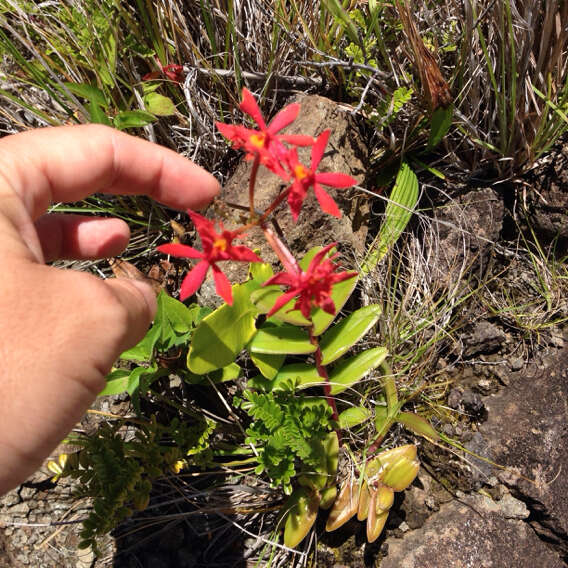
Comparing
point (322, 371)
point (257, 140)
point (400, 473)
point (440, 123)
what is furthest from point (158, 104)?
point (400, 473)

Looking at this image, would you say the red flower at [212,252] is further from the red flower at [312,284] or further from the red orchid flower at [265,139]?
the red orchid flower at [265,139]

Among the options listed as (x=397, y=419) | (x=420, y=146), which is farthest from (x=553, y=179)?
(x=397, y=419)

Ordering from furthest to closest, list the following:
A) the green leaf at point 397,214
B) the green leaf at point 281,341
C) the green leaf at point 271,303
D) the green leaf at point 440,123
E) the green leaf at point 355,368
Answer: the green leaf at point 397,214, the green leaf at point 440,123, the green leaf at point 355,368, the green leaf at point 281,341, the green leaf at point 271,303

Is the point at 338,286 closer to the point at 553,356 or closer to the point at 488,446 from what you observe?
the point at 488,446

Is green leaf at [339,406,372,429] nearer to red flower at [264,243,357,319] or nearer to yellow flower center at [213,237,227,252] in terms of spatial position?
red flower at [264,243,357,319]

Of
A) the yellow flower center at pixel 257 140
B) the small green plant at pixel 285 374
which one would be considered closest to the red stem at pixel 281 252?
the small green plant at pixel 285 374

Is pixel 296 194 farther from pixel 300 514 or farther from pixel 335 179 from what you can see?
pixel 300 514
